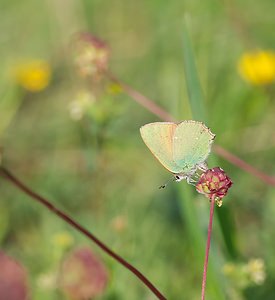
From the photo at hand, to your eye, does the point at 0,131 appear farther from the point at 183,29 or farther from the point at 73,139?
the point at 183,29

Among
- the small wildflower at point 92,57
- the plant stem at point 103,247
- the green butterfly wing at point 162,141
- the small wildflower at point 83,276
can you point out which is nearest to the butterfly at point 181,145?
the green butterfly wing at point 162,141

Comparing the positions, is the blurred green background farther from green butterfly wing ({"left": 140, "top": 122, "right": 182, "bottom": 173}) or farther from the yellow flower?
green butterfly wing ({"left": 140, "top": 122, "right": 182, "bottom": 173})

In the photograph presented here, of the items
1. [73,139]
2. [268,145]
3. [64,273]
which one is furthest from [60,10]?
[64,273]

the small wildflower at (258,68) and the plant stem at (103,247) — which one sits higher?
the small wildflower at (258,68)

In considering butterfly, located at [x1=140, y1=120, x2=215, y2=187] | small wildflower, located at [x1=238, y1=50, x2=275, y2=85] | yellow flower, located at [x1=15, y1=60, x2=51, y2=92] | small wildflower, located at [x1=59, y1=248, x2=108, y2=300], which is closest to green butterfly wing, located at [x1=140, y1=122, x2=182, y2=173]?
butterfly, located at [x1=140, y1=120, x2=215, y2=187]

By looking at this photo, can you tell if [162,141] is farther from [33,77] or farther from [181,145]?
[33,77]

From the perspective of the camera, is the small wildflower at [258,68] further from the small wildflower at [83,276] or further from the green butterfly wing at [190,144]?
the green butterfly wing at [190,144]
